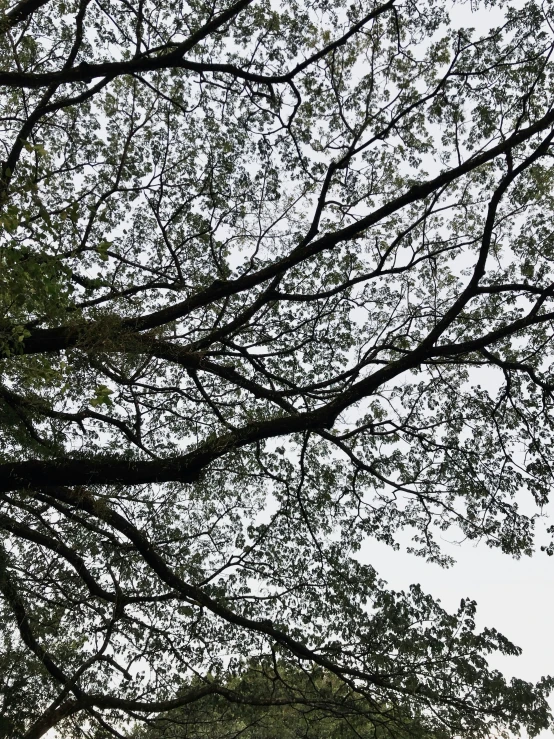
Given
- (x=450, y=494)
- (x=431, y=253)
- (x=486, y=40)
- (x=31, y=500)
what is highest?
(x=486, y=40)

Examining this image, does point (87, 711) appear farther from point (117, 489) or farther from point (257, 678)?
point (117, 489)

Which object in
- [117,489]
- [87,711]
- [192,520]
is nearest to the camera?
[117,489]

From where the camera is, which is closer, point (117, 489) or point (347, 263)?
point (117, 489)

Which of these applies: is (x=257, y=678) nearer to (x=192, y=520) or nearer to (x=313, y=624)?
(x=313, y=624)

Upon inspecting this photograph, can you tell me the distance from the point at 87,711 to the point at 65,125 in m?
5.71

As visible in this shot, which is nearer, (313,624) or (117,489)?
(117,489)

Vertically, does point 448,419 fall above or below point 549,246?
below

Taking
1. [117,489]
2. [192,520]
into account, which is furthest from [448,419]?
[117,489]

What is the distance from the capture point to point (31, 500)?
597cm

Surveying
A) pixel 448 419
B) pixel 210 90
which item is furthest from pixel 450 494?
pixel 210 90

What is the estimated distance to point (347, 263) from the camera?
633cm

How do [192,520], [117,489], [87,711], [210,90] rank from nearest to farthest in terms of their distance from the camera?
1. [117,489]
2. [87,711]
3. [210,90]
4. [192,520]

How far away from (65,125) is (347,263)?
319 cm

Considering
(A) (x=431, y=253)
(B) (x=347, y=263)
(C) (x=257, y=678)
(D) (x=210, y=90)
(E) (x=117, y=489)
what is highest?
(D) (x=210, y=90)
